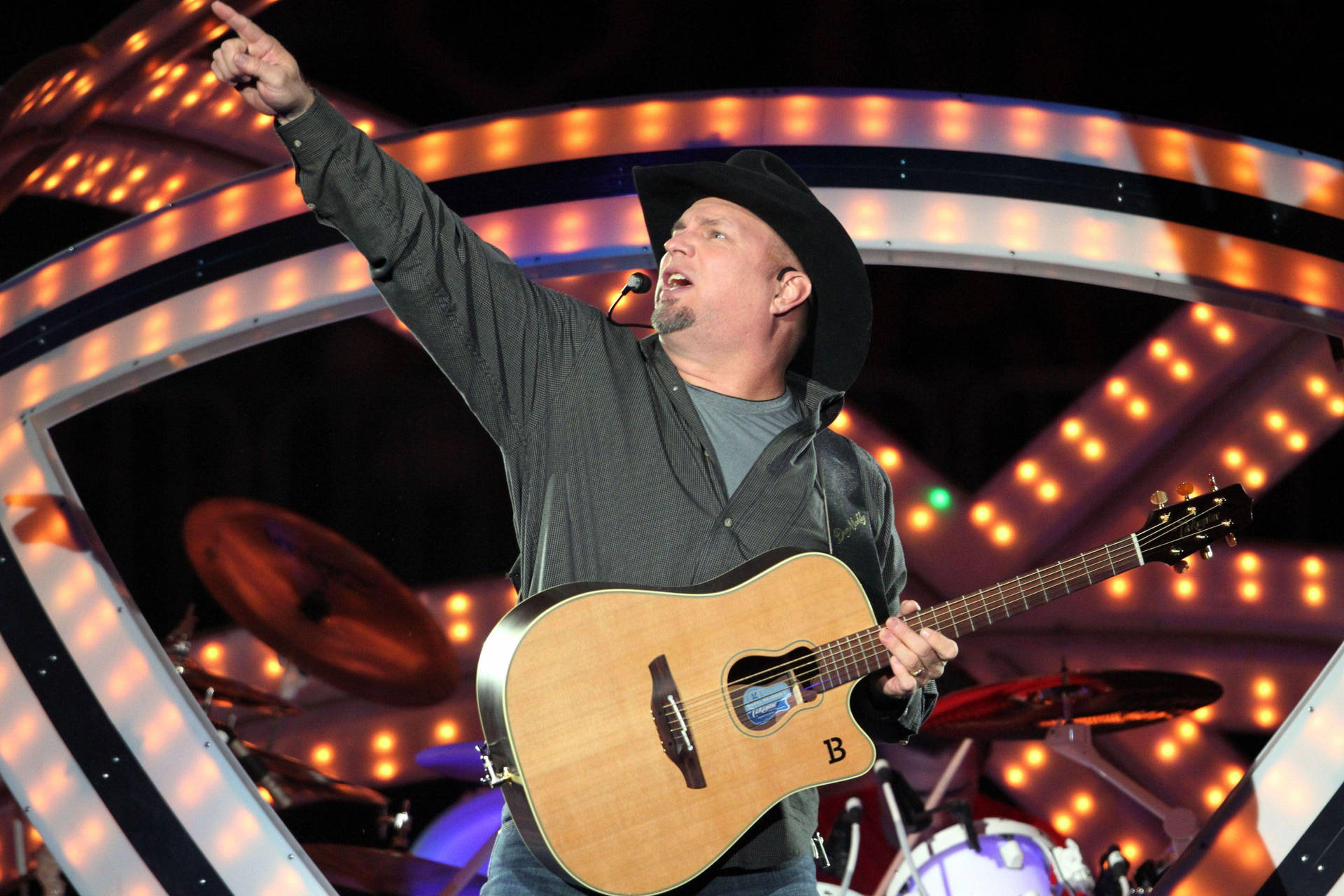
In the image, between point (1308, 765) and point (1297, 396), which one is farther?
point (1297, 396)

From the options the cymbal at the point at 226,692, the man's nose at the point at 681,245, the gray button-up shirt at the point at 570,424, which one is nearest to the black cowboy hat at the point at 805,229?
the man's nose at the point at 681,245

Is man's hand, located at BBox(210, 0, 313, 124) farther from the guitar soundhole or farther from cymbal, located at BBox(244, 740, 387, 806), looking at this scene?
cymbal, located at BBox(244, 740, 387, 806)

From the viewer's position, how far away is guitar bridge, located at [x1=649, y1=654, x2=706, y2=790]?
220 centimetres

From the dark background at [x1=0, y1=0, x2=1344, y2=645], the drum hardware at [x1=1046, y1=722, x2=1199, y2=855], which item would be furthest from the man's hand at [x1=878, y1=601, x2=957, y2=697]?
the dark background at [x1=0, y1=0, x2=1344, y2=645]

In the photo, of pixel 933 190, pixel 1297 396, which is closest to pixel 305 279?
pixel 933 190

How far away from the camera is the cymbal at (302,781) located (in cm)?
504

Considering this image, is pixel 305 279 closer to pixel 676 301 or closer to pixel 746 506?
pixel 676 301

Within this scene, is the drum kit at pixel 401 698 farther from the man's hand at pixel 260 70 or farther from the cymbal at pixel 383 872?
the man's hand at pixel 260 70

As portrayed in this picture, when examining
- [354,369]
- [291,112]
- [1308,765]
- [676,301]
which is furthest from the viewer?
[354,369]

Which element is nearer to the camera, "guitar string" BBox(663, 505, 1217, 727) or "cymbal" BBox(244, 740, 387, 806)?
"guitar string" BBox(663, 505, 1217, 727)

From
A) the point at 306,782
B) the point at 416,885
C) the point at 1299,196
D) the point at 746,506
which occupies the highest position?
the point at 1299,196

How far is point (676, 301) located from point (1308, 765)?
8.50 feet

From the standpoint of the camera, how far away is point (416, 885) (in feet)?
15.7

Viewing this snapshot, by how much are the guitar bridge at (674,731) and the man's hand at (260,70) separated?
3.81 ft
